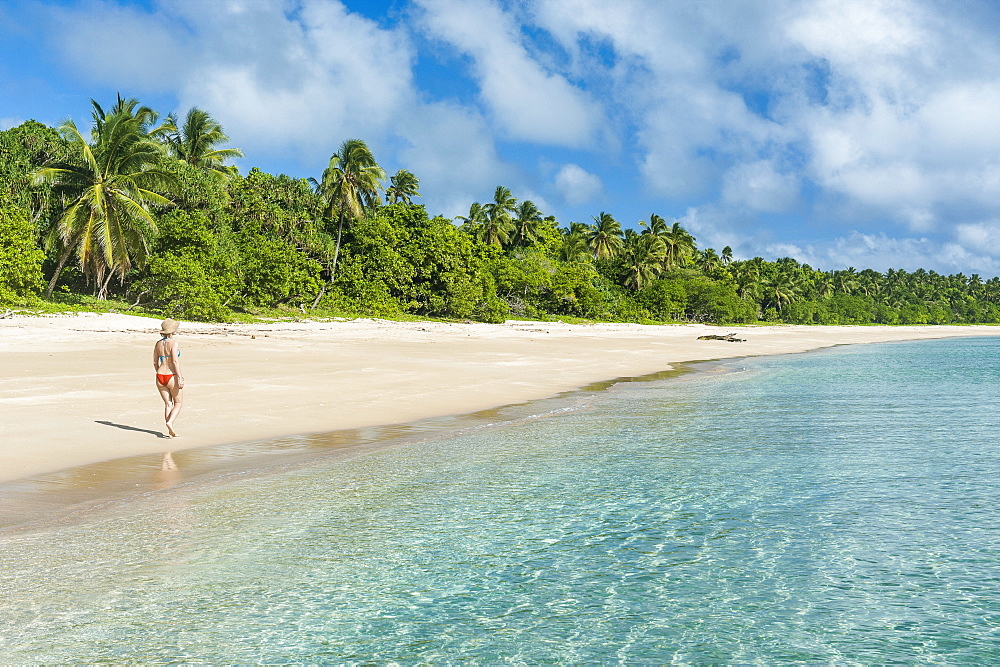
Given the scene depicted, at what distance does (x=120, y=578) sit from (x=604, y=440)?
24.2ft

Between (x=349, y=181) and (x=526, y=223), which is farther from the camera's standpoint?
(x=526, y=223)

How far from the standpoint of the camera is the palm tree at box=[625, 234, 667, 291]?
79250mm

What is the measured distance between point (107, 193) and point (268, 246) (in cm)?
846

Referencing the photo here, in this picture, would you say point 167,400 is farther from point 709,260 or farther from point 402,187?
point 709,260

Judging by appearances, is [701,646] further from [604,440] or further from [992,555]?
[604,440]

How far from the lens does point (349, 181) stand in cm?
4969

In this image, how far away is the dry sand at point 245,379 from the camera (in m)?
10.2

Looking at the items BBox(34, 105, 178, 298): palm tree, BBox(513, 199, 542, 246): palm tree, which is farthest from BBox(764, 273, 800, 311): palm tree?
BBox(34, 105, 178, 298): palm tree

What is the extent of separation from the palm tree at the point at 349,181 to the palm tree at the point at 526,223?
23315mm

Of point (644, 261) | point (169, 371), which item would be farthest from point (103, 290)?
point (644, 261)

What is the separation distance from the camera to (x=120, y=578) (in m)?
5.34

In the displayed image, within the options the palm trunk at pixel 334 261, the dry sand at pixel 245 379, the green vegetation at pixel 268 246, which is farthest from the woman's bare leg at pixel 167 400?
the palm trunk at pixel 334 261

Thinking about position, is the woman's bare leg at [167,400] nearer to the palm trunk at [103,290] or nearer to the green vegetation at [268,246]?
the green vegetation at [268,246]

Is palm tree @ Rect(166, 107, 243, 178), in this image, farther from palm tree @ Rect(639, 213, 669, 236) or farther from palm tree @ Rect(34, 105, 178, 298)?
palm tree @ Rect(639, 213, 669, 236)
